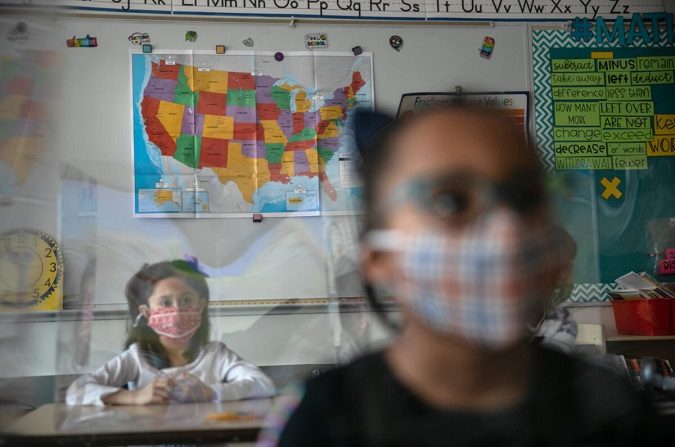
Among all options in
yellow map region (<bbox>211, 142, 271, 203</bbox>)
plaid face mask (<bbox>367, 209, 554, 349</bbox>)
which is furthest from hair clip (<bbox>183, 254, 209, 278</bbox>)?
plaid face mask (<bbox>367, 209, 554, 349</bbox>)

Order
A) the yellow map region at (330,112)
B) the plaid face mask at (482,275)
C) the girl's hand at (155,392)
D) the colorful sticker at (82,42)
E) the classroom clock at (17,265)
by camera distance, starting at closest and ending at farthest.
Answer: the plaid face mask at (482,275)
the classroom clock at (17,265)
the girl's hand at (155,392)
the colorful sticker at (82,42)
the yellow map region at (330,112)

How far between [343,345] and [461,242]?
1.63m

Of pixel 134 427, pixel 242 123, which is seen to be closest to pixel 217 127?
pixel 242 123

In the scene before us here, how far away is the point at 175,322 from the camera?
7.07 feet

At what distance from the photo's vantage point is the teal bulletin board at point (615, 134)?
131 inches

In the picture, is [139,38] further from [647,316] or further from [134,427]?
[647,316]

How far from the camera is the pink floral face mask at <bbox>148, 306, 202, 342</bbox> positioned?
2148mm

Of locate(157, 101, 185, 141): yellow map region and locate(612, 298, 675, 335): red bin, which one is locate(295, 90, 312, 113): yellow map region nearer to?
locate(157, 101, 185, 141): yellow map region

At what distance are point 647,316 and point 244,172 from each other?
5.75 ft

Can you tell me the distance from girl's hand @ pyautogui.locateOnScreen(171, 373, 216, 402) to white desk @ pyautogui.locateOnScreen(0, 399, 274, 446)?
109 mm

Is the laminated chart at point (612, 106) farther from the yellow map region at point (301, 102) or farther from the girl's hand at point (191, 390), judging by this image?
the girl's hand at point (191, 390)

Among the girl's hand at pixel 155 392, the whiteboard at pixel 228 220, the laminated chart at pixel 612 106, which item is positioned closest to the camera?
the girl's hand at pixel 155 392

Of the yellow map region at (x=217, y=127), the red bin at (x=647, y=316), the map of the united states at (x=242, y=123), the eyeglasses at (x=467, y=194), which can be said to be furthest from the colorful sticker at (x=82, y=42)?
the eyeglasses at (x=467, y=194)

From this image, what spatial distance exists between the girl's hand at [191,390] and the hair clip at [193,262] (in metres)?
A: 0.40
